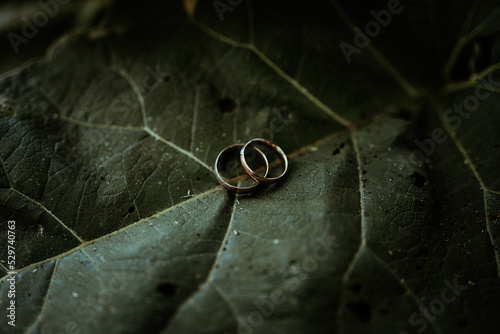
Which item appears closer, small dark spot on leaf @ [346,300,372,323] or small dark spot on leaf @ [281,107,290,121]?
small dark spot on leaf @ [346,300,372,323]

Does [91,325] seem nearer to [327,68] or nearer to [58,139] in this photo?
[58,139]

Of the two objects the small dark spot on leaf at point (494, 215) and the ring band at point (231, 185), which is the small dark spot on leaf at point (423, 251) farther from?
the ring band at point (231, 185)

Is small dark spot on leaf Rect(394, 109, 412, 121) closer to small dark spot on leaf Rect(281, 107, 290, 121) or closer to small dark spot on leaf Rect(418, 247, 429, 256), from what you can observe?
small dark spot on leaf Rect(281, 107, 290, 121)

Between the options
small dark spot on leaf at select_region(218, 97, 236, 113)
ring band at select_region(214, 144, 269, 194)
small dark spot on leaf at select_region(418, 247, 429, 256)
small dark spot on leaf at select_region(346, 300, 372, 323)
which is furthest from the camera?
small dark spot on leaf at select_region(218, 97, 236, 113)

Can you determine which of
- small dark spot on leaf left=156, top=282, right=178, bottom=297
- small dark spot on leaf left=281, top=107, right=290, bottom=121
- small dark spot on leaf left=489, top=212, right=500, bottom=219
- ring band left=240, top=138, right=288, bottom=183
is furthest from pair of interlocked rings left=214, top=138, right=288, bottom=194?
small dark spot on leaf left=489, top=212, right=500, bottom=219

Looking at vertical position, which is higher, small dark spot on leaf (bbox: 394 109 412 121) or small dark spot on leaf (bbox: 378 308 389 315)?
small dark spot on leaf (bbox: 394 109 412 121)

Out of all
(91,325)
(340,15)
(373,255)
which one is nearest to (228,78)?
(340,15)

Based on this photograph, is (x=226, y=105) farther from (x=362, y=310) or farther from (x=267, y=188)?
(x=362, y=310)

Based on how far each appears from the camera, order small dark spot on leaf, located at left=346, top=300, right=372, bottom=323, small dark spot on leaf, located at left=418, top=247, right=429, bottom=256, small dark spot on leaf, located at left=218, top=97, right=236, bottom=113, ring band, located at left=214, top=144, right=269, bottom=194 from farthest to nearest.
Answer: small dark spot on leaf, located at left=218, top=97, right=236, bottom=113
ring band, located at left=214, top=144, right=269, bottom=194
small dark spot on leaf, located at left=418, top=247, right=429, bottom=256
small dark spot on leaf, located at left=346, top=300, right=372, bottom=323

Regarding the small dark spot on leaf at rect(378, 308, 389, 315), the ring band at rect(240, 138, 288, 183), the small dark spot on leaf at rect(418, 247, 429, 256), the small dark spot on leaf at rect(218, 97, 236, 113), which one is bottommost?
the small dark spot on leaf at rect(418, 247, 429, 256)
